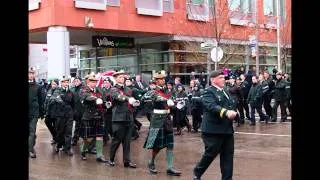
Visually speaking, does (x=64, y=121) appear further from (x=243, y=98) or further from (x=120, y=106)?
(x=243, y=98)

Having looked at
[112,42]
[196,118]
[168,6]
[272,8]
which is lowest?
[196,118]

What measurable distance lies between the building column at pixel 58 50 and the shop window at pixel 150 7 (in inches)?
176

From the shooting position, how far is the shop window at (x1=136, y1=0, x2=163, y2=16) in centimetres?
2788

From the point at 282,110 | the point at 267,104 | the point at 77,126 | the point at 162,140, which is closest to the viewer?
the point at 162,140

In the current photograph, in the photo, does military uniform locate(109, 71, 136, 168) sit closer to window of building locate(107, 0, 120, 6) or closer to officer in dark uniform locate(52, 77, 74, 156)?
officer in dark uniform locate(52, 77, 74, 156)

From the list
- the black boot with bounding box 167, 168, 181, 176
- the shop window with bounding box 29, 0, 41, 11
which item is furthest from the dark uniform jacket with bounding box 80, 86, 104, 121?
the shop window with bounding box 29, 0, 41, 11

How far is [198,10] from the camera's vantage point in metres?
29.9

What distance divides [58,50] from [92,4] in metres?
2.92

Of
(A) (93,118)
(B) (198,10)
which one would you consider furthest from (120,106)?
(B) (198,10)

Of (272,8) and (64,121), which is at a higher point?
(272,8)

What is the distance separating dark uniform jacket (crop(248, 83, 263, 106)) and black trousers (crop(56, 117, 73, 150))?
7641 millimetres

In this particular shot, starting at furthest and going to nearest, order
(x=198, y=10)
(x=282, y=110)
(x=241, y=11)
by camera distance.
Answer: (x=241, y=11)
(x=198, y=10)
(x=282, y=110)
